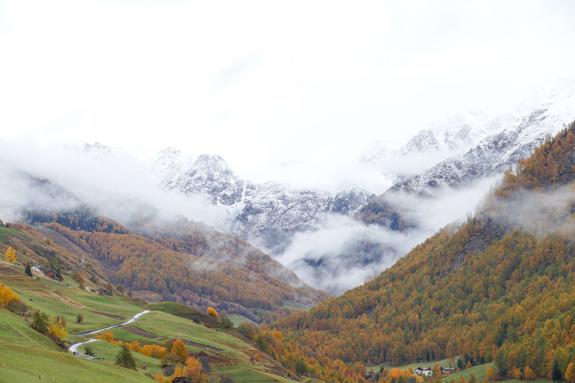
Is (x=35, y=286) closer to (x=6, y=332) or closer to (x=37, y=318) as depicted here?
(x=37, y=318)

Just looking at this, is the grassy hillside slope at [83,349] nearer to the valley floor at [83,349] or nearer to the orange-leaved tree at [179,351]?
the valley floor at [83,349]

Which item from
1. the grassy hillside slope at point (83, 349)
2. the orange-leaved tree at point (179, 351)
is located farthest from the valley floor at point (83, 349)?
the orange-leaved tree at point (179, 351)

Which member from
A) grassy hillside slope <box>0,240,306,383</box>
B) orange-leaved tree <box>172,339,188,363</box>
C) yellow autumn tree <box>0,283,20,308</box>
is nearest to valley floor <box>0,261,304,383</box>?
grassy hillside slope <box>0,240,306,383</box>

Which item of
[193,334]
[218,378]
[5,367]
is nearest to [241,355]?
[193,334]

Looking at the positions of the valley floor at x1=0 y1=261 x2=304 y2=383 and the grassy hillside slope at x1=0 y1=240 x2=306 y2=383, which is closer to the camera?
the valley floor at x1=0 y1=261 x2=304 y2=383

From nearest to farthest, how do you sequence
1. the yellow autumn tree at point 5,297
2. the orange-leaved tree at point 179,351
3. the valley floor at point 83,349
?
the valley floor at point 83,349, the yellow autumn tree at point 5,297, the orange-leaved tree at point 179,351

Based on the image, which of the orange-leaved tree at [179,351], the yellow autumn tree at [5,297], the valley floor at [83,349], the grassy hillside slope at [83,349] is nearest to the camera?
the valley floor at [83,349]

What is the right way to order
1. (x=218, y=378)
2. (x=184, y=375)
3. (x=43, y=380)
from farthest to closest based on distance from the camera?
(x=218, y=378)
(x=184, y=375)
(x=43, y=380)

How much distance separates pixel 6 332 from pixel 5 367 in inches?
1129

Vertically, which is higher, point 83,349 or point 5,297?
point 5,297

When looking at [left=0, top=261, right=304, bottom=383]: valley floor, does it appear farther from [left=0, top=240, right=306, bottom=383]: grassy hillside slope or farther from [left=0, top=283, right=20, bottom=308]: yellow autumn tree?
[left=0, top=283, right=20, bottom=308]: yellow autumn tree

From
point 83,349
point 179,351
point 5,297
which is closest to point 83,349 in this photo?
point 83,349

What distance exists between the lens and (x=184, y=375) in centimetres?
12344

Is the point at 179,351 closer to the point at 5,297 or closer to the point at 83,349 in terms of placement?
the point at 83,349
